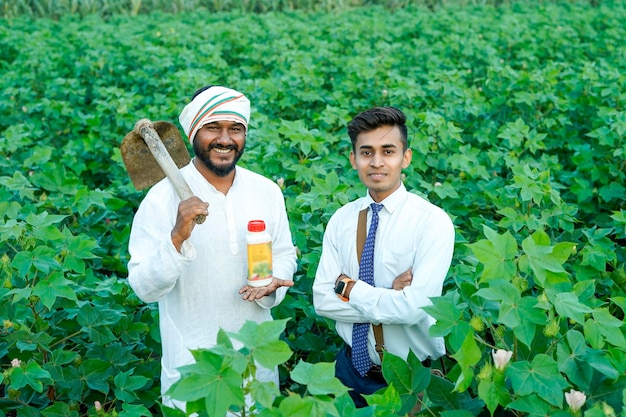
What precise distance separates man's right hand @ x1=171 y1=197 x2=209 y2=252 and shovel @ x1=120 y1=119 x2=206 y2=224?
4cm

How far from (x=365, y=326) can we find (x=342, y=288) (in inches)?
6.6

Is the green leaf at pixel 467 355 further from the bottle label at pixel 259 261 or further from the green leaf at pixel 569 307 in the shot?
the bottle label at pixel 259 261

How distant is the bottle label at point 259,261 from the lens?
234cm

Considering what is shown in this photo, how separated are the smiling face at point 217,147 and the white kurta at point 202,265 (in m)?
0.08

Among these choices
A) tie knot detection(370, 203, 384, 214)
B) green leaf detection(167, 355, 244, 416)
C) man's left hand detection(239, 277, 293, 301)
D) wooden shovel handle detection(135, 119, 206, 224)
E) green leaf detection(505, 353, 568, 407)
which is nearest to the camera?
green leaf detection(167, 355, 244, 416)

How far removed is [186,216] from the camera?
84.4 inches

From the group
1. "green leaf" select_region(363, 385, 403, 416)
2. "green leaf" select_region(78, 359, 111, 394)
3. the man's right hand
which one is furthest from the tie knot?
"green leaf" select_region(78, 359, 111, 394)

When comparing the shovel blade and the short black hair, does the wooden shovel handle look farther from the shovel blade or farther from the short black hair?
the short black hair

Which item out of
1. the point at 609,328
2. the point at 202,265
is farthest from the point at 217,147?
Answer: the point at 609,328

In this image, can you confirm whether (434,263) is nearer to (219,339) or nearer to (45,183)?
(219,339)

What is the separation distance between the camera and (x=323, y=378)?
5.08 feet

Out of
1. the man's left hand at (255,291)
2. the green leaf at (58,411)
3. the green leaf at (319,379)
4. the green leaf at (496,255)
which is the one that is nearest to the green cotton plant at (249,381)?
the green leaf at (319,379)

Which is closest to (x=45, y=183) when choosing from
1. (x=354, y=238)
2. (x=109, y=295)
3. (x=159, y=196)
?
(x=109, y=295)

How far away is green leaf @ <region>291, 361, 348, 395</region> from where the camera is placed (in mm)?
1520
